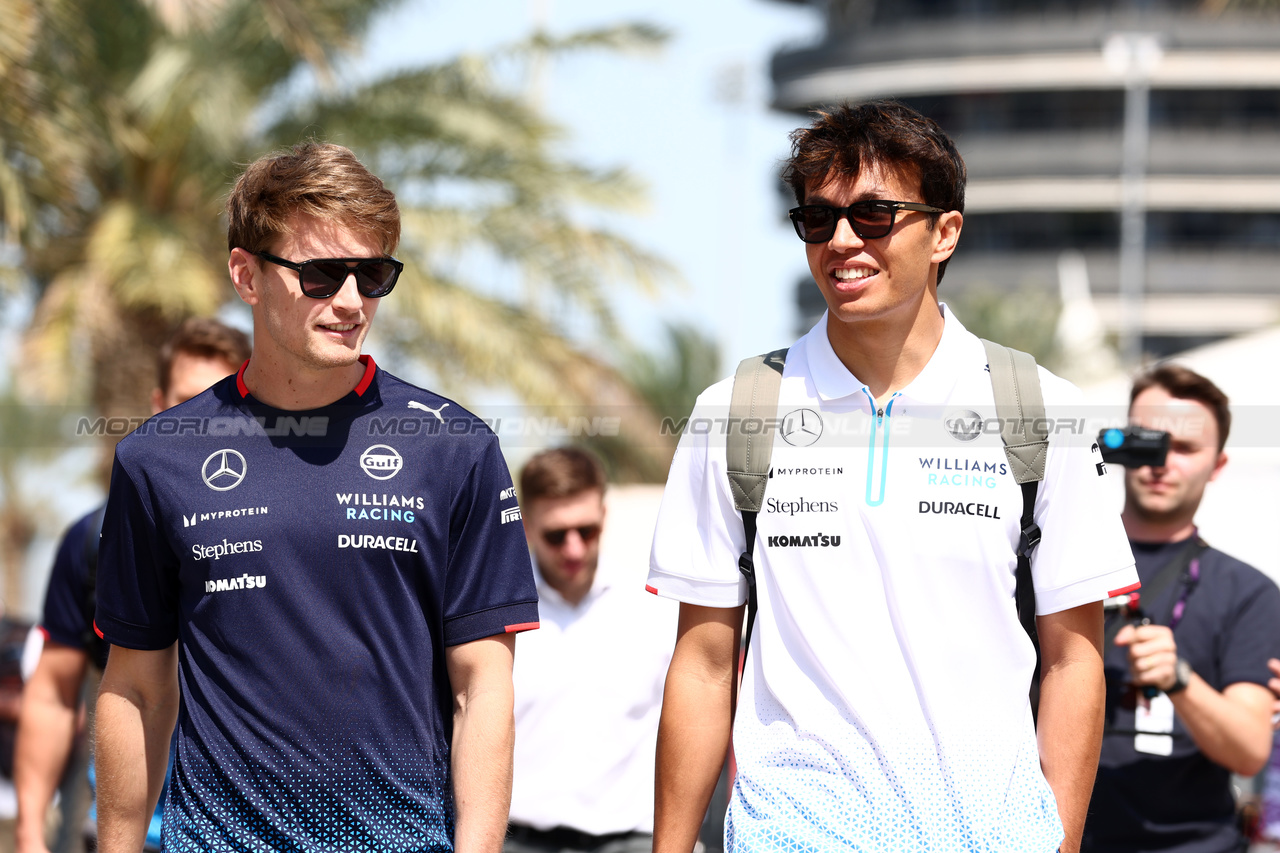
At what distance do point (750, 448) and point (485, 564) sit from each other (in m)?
0.62

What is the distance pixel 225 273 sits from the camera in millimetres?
12602

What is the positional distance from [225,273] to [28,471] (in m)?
27.8

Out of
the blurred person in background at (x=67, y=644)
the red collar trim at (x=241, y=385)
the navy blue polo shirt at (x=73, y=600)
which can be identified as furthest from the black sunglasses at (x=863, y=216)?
the navy blue polo shirt at (x=73, y=600)

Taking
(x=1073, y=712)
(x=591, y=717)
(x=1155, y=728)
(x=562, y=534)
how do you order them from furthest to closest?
(x=562, y=534) < (x=591, y=717) < (x=1155, y=728) < (x=1073, y=712)

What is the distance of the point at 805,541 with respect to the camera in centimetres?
316

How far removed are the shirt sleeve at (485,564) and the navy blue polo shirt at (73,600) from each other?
1.95 metres

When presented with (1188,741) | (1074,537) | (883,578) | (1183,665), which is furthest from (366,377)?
(1188,741)

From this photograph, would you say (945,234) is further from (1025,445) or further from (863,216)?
(1025,445)

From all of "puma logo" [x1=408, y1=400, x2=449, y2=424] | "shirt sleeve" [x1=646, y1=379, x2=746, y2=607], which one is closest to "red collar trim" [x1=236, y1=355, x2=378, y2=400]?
"puma logo" [x1=408, y1=400, x2=449, y2=424]

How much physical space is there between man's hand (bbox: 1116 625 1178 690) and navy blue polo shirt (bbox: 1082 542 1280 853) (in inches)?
15.2

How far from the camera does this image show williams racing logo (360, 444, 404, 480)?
3148 mm

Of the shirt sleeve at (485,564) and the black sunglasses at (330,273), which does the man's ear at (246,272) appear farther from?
the shirt sleeve at (485,564)

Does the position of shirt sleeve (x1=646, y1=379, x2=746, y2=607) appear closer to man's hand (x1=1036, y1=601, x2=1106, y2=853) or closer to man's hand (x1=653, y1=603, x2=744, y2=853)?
man's hand (x1=653, y1=603, x2=744, y2=853)

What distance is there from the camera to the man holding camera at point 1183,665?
4469 mm
